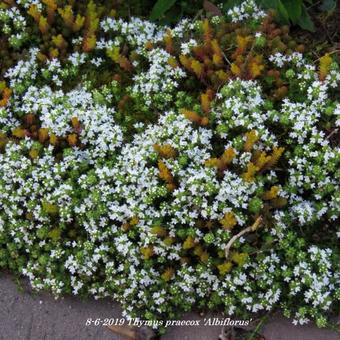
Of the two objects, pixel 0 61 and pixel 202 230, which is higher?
pixel 0 61

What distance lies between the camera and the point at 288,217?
13.1ft

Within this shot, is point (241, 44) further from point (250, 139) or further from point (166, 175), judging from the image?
point (166, 175)

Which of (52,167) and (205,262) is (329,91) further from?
(52,167)

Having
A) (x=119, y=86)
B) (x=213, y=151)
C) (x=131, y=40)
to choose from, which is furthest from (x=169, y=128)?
(x=131, y=40)

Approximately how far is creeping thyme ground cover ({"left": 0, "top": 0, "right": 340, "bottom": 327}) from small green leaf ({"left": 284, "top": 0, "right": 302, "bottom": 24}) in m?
0.18

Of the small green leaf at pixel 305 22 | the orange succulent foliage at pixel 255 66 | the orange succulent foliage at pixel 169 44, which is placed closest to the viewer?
the orange succulent foliage at pixel 255 66

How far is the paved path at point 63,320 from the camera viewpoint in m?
4.13

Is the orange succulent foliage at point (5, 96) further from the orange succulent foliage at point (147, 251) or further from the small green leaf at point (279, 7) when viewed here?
the small green leaf at point (279, 7)

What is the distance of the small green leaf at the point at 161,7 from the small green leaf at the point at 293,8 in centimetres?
92

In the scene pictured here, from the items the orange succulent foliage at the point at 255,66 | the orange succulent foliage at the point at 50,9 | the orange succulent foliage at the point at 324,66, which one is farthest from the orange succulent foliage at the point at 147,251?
the orange succulent foliage at the point at 50,9

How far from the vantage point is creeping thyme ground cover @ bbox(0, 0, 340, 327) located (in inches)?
154

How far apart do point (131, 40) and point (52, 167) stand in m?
1.28

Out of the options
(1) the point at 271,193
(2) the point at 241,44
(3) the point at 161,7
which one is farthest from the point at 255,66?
(3) the point at 161,7

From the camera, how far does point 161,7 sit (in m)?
4.72
